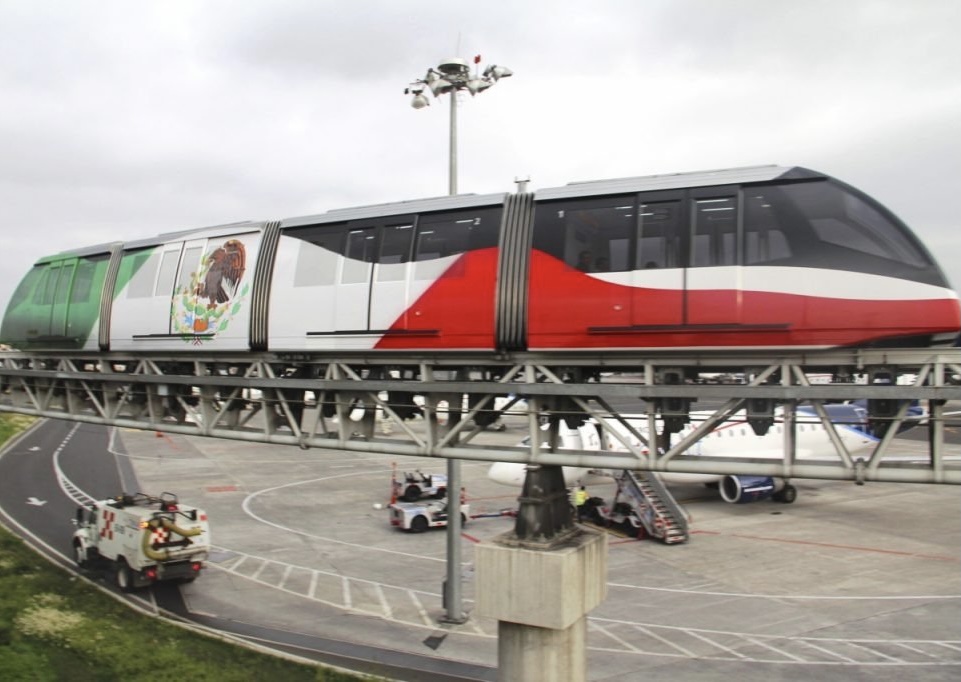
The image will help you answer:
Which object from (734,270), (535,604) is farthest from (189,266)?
(734,270)

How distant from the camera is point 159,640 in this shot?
1916 centimetres

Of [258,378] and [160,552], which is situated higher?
[258,378]

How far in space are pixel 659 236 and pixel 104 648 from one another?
1677 centimetres

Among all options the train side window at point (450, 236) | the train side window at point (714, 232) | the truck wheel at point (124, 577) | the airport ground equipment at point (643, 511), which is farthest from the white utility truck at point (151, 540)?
the train side window at point (714, 232)

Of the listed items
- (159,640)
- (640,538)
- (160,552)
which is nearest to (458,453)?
(159,640)

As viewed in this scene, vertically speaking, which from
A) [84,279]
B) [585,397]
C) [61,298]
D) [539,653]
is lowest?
[539,653]

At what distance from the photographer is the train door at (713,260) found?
446 inches

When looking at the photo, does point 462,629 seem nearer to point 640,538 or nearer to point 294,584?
point 294,584

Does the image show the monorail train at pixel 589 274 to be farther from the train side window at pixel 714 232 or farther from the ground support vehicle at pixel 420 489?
the ground support vehicle at pixel 420 489

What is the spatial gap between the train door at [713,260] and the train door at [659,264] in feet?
0.58

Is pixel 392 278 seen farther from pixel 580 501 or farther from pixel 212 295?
pixel 580 501

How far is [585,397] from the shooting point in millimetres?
13070

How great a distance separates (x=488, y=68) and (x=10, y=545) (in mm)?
25241

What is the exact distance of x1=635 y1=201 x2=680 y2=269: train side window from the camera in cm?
1187
